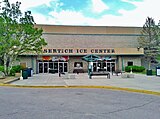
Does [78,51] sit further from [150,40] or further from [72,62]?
[150,40]

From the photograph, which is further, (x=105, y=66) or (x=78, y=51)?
(x=105, y=66)

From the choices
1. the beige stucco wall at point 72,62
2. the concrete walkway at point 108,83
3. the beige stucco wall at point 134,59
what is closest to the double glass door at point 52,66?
the beige stucco wall at point 72,62

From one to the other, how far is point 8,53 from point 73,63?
1865 centimetres

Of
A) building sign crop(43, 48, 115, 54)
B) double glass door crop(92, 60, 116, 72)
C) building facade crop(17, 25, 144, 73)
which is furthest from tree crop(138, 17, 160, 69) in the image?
building sign crop(43, 48, 115, 54)

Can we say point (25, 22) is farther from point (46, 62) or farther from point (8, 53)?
point (46, 62)

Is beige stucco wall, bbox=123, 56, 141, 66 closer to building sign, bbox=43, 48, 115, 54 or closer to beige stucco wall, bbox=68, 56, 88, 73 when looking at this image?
building sign, bbox=43, 48, 115, 54

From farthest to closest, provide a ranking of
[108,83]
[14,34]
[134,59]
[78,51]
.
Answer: [134,59] < [78,51] < [14,34] < [108,83]

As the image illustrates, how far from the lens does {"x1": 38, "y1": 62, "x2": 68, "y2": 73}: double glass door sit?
44844mm

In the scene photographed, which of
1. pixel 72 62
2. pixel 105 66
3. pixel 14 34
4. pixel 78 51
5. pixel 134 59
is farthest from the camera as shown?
pixel 134 59

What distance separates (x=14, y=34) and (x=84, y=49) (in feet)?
58.4

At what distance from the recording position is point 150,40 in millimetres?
50031

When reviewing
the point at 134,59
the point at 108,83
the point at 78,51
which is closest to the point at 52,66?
the point at 78,51

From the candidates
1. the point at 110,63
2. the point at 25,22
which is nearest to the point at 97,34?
the point at 110,63

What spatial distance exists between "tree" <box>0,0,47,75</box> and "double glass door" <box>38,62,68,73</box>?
1413 centimetres
